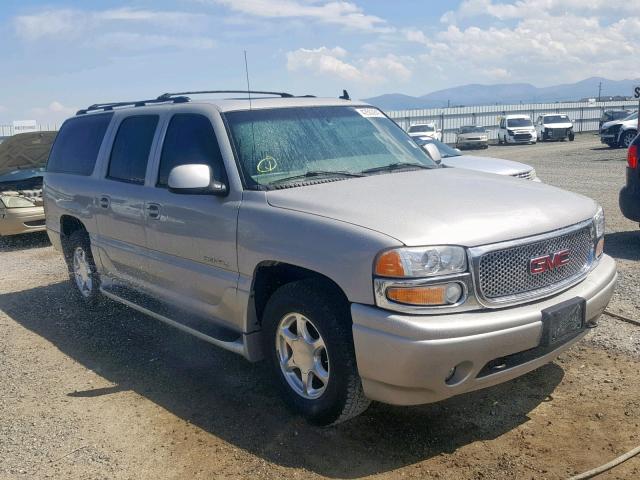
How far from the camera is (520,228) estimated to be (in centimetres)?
343

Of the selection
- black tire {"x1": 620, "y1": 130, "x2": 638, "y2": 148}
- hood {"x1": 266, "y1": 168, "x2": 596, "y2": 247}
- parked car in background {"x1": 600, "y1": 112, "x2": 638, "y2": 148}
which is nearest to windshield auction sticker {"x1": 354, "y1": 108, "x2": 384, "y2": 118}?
hood {"x1": 266, "y1": 168, "x2": 596, "y2": 247}

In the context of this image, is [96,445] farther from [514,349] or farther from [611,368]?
[611,368]

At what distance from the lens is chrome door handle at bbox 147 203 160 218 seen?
4.80m

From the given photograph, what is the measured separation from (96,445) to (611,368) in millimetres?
3361

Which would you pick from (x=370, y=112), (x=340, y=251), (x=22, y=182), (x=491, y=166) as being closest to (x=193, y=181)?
(x=340, y=251)

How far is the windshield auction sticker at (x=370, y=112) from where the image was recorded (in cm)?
511

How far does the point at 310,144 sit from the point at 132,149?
1.74m

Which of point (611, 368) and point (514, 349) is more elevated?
point (514, 349)

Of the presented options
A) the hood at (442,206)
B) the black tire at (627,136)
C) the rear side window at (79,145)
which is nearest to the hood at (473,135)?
the black tire at (627,136)

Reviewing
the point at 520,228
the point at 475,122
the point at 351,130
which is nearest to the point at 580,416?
the point at 520,228

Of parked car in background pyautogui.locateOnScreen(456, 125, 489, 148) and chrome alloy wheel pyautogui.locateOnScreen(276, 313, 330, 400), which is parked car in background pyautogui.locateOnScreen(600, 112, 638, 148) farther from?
chrome alloy wheel pyautogui.locateOnScreen(276, 313, 330, 400)

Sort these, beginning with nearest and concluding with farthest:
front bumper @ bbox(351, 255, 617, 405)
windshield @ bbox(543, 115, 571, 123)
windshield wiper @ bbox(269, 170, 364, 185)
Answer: front bumper @ bbox(351, 255, 617, 405) → windshield wiper @ bbox(269, 170, 364, 185) → windshield @ bbox(543, 115, 571, 123)

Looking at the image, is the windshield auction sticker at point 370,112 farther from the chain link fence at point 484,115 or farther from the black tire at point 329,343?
the chain link fence at point 484,115

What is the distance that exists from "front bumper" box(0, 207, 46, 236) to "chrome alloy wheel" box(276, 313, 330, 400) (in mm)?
7792
